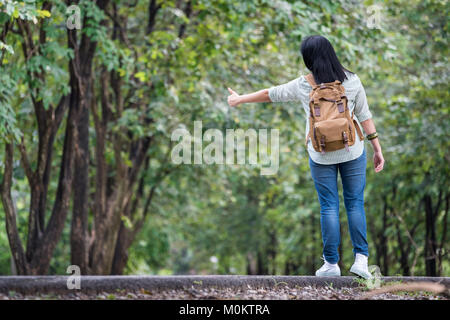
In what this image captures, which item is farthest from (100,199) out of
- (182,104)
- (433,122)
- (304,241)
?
→ (304,241)

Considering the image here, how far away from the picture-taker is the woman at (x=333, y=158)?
15.6 feet

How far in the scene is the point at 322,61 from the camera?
4734 mm

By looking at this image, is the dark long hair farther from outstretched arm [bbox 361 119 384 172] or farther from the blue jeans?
the blue jeans

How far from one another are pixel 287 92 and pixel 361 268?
1.43m

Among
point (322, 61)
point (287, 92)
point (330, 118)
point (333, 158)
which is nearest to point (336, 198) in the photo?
point (333, 158)

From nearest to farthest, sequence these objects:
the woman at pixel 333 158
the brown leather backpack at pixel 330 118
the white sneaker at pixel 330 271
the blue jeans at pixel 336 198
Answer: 1. the brown leather backpack at pixel 330 118
2. the woman at pixel 333 158
3. the blue jeans at pixel 336 198
4. the white sneaker at pixel 330 271

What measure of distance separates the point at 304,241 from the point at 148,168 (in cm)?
613

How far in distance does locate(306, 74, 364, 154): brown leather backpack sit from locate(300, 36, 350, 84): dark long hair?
0.06 meters

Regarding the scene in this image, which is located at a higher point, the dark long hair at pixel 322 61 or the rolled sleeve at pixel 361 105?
the dark long hair at pixel 322 61


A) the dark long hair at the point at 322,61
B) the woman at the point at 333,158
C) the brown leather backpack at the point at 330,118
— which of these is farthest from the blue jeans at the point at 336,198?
the dark long hair at the point at 322,61

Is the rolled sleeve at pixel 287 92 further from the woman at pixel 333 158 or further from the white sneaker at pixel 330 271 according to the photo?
the white sneaker at pixel 330 271

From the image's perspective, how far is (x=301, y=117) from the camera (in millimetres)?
12891

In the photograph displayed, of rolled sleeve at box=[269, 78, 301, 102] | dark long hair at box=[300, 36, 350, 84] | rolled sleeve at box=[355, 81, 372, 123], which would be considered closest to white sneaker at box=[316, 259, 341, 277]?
rolled sleeve at box=[355, 81, 372, 123]

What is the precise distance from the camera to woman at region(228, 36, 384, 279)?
15.6 ft
